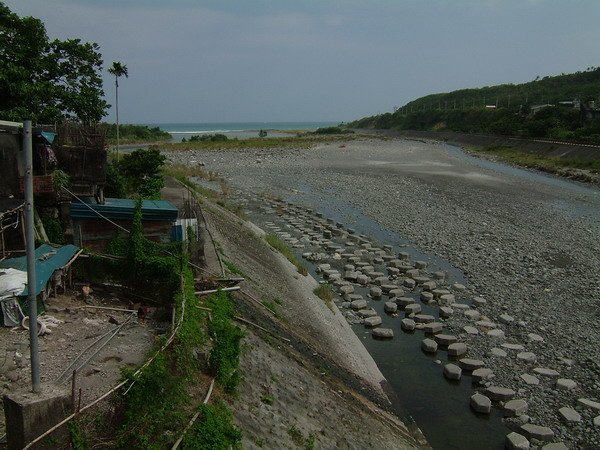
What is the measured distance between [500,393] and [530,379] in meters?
1.36

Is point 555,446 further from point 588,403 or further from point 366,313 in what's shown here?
point 366,313

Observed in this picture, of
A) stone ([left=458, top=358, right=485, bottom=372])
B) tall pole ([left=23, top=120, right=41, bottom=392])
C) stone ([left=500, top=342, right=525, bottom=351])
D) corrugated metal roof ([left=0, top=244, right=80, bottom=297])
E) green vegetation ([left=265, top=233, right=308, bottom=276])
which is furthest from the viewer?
green vegetation ([left=265, top=233, right=308, bottom=276])

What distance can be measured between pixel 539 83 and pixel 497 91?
1846 centimetres

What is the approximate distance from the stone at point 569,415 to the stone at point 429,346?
158 inches

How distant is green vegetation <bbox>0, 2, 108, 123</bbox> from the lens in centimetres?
2291

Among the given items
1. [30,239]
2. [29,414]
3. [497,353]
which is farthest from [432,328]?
[30,239]

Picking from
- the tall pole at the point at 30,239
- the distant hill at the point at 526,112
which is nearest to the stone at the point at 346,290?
the tall pole at the point at 30,239

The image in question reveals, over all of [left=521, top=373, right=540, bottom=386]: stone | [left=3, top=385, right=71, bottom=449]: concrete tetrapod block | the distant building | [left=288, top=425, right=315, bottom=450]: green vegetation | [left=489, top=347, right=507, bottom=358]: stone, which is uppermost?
the distant building

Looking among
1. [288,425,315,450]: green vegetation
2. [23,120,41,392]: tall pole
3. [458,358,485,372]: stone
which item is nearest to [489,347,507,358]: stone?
[458,358,485,372]: stone

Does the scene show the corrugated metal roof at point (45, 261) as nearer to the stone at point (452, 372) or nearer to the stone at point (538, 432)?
the stone at point (452, 372)

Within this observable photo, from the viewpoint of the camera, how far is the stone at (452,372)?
14586mm

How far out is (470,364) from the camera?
1503 cm

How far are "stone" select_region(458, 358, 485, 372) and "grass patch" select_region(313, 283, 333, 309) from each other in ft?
17.0

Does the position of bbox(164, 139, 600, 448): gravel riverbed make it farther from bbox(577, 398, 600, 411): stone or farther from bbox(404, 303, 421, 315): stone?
bbox(404, 303, 421, 315): stone
